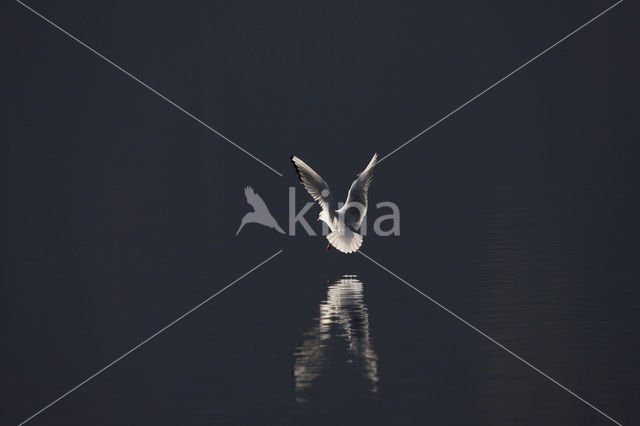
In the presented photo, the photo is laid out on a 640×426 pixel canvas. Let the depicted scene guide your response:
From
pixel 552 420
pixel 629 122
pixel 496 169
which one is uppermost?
pixel 629 122

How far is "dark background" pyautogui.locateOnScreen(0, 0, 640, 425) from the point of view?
13.9 metres

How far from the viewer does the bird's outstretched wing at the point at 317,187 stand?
2220 cm

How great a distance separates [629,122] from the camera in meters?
59.7

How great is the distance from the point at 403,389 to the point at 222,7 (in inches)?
5775

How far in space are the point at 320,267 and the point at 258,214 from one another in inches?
417

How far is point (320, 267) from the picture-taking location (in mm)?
22969

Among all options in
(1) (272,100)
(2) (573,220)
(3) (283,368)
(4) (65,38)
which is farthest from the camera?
(4) (65,38)

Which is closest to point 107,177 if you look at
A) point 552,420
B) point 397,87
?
point 552,420

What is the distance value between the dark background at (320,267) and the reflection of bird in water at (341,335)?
0.60 feet

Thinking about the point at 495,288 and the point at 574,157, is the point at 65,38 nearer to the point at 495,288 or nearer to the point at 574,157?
the point at 574,157
